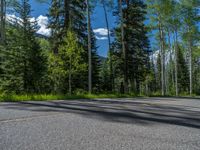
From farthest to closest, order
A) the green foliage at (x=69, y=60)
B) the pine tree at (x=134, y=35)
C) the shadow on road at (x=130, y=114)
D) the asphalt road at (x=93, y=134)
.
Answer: the pine tree at (x=134, y=35), the green foliage at (x=69, y=60), the shadow on road at (x=130, y=114), the asphalt road at (x=93, y=134)

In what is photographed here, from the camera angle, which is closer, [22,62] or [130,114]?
[130,114]

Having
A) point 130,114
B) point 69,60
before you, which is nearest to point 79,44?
point 69,60

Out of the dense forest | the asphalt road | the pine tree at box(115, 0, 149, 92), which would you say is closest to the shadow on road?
the asphalt road

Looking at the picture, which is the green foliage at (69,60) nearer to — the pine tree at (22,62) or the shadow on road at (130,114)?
the pine tree at (22,62)

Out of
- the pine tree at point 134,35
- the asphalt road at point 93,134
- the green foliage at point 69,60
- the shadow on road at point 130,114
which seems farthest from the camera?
the pine tree at point 134,35

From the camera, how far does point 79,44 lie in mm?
26219

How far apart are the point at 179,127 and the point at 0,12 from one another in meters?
20.1

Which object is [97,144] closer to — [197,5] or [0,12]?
[0,12]

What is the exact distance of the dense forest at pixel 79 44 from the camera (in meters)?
20.2

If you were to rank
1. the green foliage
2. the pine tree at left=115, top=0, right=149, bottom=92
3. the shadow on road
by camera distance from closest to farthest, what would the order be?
the shadow on road
the green foliage
the pine tree at left=115, top=0, right=149, bottom=92

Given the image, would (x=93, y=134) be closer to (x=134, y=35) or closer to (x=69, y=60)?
(x=69, y=60)

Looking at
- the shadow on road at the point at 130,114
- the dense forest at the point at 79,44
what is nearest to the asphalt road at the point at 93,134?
the shadow on road at the point at 130,114

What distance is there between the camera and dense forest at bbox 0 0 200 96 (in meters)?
20.2

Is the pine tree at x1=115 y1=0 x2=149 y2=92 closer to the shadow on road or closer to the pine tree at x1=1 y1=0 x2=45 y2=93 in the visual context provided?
the pine tree at x1=1 y1=0 x2=45 y2=93
